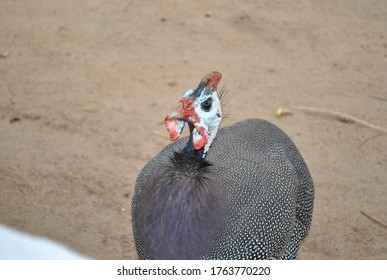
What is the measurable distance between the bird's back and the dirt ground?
22.5 inches

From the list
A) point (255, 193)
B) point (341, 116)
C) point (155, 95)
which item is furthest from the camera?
point (155, 95)

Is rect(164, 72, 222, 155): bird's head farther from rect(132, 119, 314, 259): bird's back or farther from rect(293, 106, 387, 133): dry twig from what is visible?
rect(293, 106, 387, 133): dry twig

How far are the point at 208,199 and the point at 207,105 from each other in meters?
0.40

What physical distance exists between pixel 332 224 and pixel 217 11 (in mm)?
2587

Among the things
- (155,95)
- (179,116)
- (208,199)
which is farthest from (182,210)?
(155,95)

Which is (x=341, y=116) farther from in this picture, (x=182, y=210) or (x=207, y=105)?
(x=182, y=210)

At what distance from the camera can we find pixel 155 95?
4.40 metres

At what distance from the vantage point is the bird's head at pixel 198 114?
7.92 ft

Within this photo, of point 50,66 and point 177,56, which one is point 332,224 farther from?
point 50,66

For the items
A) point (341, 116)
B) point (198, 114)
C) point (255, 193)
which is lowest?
point (341, 116)

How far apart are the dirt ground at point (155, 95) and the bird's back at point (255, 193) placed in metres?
0.57

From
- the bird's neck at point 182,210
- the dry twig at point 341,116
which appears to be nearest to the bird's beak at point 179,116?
the bird's neck at point 182,210

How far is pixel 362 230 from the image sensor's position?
3430 mm

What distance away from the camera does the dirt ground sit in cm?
353
